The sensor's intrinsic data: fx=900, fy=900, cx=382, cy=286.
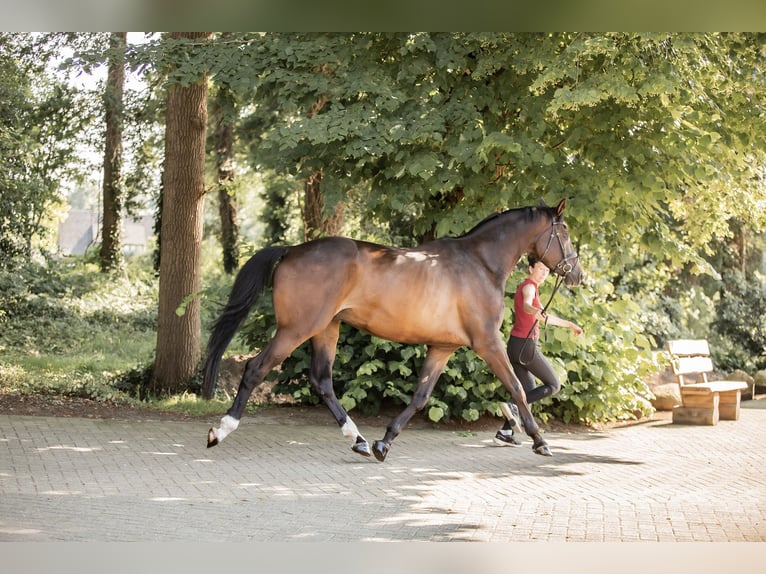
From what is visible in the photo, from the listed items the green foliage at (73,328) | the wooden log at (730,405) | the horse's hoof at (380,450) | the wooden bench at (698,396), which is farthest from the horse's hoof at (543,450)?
the green foliage at (73,328)

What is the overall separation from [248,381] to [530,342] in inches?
120

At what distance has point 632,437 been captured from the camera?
11.2 meters

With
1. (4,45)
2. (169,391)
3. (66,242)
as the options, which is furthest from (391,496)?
(66,242)

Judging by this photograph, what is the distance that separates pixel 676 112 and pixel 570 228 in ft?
6.31

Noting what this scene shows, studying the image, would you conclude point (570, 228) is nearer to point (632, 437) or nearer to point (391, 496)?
point (632, 437)

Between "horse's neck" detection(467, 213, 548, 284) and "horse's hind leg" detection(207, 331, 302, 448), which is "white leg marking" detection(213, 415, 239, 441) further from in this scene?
"horse's neck" detection(467, 213, 548, 284)

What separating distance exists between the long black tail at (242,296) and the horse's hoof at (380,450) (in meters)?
1.71

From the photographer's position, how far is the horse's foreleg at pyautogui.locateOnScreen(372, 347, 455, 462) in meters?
8.82

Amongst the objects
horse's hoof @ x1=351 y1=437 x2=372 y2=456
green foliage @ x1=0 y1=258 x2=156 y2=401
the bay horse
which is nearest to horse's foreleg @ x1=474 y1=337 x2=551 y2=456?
the bay horse

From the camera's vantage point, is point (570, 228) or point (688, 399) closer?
point (570, 228)

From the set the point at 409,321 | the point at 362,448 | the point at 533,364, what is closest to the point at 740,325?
the point at 533,364

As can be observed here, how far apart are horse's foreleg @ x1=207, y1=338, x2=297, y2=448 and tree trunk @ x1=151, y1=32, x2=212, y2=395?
438 cm

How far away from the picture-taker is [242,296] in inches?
352

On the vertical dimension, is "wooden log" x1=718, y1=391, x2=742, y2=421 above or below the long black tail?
below
